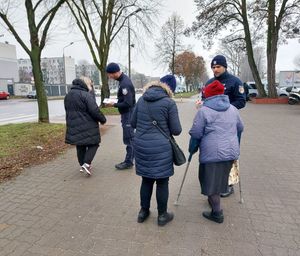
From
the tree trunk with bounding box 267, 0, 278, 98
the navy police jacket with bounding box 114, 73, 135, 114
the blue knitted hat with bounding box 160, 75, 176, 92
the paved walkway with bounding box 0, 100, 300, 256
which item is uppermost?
the tree trunk with bounding box 267, 0, 278, 98

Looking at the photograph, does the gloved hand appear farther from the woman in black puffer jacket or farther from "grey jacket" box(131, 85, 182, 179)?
the woman in black puffer jacket

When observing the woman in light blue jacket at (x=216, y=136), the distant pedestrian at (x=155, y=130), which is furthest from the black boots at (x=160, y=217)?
the woman in light blue jacket at (x=216, y=136)

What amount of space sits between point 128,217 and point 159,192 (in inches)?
23.3

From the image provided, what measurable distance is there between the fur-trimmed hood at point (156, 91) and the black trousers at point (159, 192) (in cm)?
96

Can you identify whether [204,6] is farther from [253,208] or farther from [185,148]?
[253,208]

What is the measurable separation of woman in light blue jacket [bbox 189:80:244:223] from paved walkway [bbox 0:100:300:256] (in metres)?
0.59

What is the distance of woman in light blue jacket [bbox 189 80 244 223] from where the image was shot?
3189 millimetres

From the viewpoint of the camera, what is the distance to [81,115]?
4965 millimetres

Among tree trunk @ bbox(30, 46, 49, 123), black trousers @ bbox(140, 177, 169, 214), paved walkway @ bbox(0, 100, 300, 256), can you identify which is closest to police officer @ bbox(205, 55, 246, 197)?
paved walkway @ bbox(0, 100, 300, 256)

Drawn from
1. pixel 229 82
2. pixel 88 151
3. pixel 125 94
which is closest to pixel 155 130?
pixel 229 82

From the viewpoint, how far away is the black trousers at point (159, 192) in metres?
3.33

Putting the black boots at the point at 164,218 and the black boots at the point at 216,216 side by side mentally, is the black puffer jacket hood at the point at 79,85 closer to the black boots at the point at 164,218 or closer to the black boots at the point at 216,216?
the black boots at the point at 164,218

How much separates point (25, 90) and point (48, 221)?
53014mm

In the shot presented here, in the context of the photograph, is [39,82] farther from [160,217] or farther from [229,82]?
[160,217]
